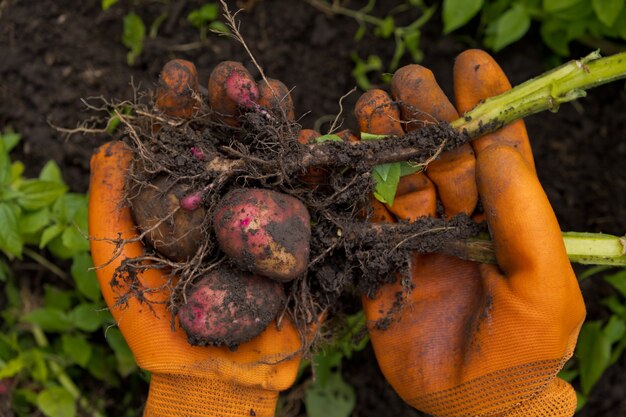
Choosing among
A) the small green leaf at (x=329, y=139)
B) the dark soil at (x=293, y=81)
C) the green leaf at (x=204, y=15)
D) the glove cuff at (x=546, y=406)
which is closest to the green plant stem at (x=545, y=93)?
the small green leaf at (x=329, y=139)

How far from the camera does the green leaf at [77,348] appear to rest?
2.31 m

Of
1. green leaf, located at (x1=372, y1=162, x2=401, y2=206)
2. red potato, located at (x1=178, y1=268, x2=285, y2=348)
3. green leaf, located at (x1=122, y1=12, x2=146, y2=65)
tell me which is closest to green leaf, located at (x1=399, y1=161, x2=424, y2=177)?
green leaf, located at (x1=372, y1=162, x2=401, y2=206)

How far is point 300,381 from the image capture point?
2.62 meters

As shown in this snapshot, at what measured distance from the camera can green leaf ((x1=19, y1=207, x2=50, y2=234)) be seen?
2.10 metres

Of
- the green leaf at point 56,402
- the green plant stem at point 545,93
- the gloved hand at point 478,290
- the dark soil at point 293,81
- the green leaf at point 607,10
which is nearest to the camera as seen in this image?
the gloved hand at point 478,290

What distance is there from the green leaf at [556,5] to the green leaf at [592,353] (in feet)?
4.15

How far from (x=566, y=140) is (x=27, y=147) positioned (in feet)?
8.03

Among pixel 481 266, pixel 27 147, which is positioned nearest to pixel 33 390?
pixel 27 147

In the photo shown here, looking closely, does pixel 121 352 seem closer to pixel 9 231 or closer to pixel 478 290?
pixel 9 231

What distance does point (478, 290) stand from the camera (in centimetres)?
191

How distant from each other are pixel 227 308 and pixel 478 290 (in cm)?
80

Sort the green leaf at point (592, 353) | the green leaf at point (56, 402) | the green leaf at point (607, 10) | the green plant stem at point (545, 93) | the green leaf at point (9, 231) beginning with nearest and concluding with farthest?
the green plant stem at point (545, 93), the green leaf at point (9, 231), the green leaf at point (607, 10), the green leaf at point (56, 402), the green leaf at point (592, 353)

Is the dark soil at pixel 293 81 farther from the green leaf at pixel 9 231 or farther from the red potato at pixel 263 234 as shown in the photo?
the red potato at pixel 263 234

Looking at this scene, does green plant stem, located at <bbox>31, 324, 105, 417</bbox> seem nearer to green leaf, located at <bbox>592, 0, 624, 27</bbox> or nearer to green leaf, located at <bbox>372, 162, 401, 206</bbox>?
green leaf, located at <bbox>372, 162, 401, 206</bbox>
